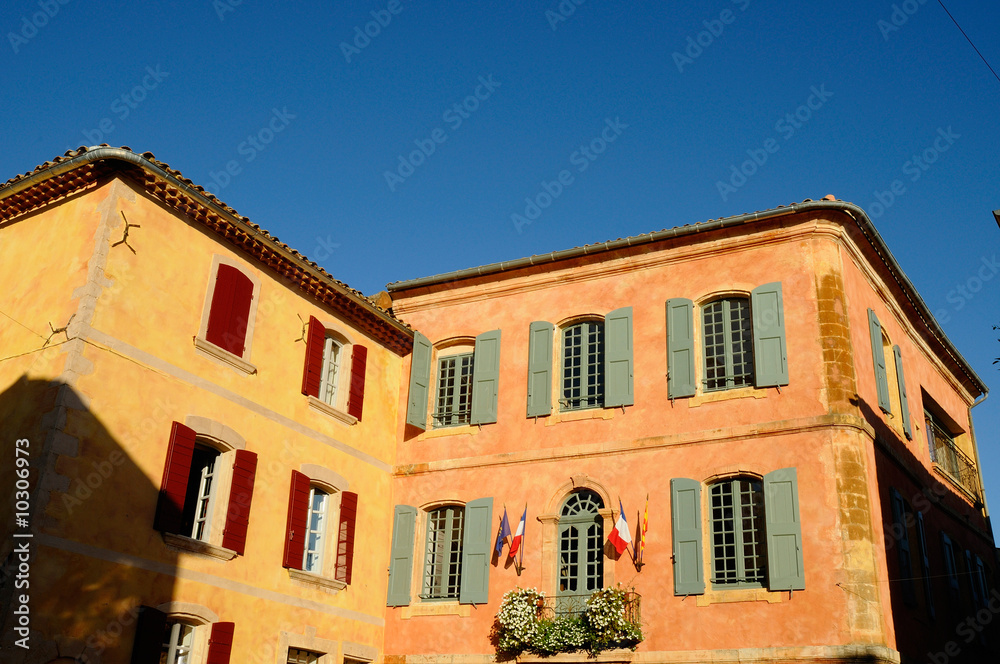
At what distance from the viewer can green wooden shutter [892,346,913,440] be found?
17984 mm

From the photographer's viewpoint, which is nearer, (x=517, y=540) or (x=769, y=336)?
(x=769, y=336)

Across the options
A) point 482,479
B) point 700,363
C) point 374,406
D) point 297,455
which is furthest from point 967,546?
point 297,455

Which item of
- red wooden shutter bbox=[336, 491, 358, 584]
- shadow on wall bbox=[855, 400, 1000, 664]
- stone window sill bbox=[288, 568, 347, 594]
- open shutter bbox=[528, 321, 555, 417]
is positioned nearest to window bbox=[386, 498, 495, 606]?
red wooden shutter bbox=[336, 491, 358, 584]

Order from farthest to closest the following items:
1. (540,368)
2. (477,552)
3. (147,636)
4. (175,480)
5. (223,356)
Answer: (540,368) → (477,552) → (223,356) → (175,480) → (147,636)

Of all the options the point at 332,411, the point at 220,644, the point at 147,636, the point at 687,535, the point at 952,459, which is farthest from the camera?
the point at 952,459

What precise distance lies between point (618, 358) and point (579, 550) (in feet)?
11.3

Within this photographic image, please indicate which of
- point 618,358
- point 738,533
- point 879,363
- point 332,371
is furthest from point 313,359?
point 879,363

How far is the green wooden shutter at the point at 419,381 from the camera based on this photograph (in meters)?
18.5

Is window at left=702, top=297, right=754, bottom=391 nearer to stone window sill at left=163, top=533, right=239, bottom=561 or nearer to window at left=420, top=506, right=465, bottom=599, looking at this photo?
window at left=420, top=506, right=465, bottom=599

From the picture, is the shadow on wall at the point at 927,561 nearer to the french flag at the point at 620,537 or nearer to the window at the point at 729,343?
the window at the point at 729,343

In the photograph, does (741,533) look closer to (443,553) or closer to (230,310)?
(443,553)

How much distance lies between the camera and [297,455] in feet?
52.7

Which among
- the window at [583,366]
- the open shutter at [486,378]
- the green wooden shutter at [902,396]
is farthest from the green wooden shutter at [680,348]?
the green wooden shutter at [902,396]

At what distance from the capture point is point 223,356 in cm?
1497
